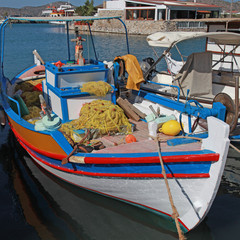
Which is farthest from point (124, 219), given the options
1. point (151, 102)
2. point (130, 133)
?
point (151, 102)

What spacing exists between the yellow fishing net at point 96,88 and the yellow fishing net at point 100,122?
1.65ft

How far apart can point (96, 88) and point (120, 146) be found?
207cm

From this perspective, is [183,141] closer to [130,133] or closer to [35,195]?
[130,133]

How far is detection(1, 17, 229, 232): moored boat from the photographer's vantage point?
4719 mm

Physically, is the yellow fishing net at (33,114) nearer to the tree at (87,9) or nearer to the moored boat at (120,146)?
the moored boat at (120,146)

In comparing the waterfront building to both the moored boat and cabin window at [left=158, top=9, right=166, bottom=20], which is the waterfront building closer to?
cabin window at [left=158, top=9, right=166, bottom=20]

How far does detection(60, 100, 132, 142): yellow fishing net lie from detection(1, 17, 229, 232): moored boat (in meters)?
0.02

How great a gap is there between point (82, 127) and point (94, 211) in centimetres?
189

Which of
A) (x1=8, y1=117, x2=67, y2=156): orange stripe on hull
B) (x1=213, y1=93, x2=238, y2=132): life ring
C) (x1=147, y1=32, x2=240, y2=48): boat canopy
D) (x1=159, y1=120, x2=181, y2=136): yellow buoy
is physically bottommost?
(x1=8, y1=117, x2=67, y2=156): orange stripe on hull

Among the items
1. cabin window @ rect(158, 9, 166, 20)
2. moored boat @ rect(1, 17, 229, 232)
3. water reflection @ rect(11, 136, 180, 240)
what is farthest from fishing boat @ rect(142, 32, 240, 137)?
cabin window @ rect(158, 9, 166, 20)

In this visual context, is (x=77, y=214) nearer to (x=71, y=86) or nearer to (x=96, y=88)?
(x=96, y=88)

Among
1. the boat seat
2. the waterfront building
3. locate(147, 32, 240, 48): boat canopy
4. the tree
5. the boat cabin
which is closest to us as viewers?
the boat cabin

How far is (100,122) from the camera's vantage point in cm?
649

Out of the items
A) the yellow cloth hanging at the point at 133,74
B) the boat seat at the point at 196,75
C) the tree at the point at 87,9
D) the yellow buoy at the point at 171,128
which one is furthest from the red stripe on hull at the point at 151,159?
the tree at the point at 87,9
